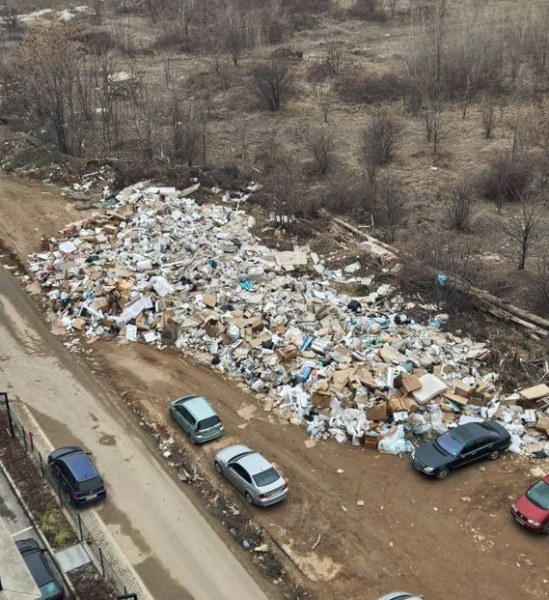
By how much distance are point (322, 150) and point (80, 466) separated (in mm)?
21748

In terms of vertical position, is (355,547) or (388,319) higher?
(388,319)

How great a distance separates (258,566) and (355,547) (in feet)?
7.62

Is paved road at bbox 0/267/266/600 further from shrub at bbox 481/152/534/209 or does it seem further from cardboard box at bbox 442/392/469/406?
shrub at bbox 481/152/534/209

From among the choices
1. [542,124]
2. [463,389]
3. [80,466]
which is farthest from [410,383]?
[542,124]

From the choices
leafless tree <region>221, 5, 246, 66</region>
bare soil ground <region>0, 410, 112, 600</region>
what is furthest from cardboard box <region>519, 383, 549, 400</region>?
leafless tree <region>221, 5, 246, 66</region>

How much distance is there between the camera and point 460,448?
1752 centimetres

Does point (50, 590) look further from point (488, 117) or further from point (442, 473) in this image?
point (488, 117)

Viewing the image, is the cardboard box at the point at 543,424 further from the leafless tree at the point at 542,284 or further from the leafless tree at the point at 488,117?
the leafless tree at the point at 488,117

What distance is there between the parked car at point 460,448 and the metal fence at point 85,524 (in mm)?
7715

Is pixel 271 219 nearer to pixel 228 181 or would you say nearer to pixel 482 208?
pixel 228 181

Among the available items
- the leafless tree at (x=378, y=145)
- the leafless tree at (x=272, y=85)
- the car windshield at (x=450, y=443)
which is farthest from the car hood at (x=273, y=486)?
the leafless tree at (x=272, y=85)

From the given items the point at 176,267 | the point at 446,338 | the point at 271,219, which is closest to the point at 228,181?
the point at 271,219

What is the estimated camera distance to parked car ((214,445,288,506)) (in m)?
16.5

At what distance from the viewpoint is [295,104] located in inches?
1709
